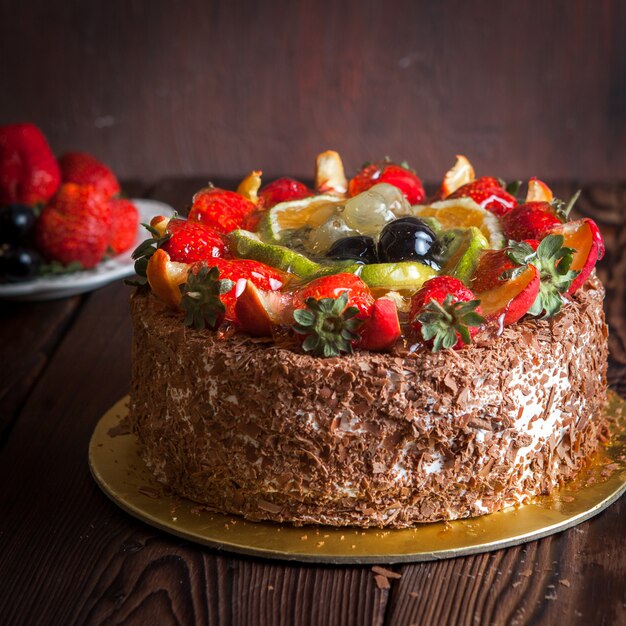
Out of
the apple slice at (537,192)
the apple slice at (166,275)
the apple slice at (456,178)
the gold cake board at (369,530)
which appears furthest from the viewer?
the apple slice at (456,178)

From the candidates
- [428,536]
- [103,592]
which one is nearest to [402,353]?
[428,536]

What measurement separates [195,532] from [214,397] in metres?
0.23

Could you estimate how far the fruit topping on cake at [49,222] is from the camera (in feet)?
10.7

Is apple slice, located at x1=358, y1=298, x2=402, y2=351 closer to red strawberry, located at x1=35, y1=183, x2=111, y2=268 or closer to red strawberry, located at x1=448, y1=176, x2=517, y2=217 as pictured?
red strawberry, located at x1=448, y1=176, x2=517, y2=217

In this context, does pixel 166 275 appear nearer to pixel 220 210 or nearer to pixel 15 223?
pixel 220 210

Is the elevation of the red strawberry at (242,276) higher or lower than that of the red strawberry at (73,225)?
higher

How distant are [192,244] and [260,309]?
0.28m

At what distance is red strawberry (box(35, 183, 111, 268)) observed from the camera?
129 inches

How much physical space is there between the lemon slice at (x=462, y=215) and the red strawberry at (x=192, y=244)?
44 cm

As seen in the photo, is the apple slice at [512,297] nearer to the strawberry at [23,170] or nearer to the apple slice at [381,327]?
the apple slice at [381,327]

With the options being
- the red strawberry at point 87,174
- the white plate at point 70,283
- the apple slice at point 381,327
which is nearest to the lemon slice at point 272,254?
the apple slice at point 381,327

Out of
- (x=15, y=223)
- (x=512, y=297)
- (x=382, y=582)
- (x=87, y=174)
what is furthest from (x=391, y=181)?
(x=87, y=174)

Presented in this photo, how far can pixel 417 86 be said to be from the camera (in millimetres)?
4488

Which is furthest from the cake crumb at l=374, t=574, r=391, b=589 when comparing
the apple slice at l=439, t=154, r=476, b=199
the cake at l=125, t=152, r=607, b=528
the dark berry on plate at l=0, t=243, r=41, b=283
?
the dark berry on plate at l=0, t=243, r=41, b=283
